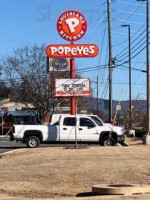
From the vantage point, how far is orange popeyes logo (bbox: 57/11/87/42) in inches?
1291

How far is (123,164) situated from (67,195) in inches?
183

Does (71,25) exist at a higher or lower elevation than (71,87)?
higher

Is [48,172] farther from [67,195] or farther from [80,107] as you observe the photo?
[80,107]

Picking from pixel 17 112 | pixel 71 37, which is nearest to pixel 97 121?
pixel 71 37

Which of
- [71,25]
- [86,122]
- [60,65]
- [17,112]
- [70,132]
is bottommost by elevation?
[70,132]

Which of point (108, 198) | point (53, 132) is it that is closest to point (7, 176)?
point (108, 198)

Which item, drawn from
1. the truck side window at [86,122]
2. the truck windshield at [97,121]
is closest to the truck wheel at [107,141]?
the truck windshield at [97,121]

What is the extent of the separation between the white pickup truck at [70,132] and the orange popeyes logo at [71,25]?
7891mm

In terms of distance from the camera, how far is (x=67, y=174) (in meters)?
14.6

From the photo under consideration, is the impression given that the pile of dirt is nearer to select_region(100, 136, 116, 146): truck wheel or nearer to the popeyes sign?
select_region(100, 136, 116, 146): truck wheel

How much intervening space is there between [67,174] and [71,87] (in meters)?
17.2

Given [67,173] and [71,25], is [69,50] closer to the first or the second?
[71,25]

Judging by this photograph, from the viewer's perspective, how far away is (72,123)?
26.8 m

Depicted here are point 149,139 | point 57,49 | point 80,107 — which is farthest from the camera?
point 80,107
